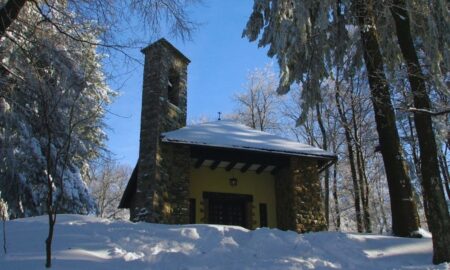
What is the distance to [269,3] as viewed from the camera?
32.4 ft

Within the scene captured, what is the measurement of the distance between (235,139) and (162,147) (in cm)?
216

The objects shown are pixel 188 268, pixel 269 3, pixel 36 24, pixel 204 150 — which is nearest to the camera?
pixel 188 268

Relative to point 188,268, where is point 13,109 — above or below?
above

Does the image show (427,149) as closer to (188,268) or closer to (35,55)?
(188,268)

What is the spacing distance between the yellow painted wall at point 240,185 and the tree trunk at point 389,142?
525cm

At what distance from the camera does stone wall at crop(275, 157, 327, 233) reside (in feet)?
42.1

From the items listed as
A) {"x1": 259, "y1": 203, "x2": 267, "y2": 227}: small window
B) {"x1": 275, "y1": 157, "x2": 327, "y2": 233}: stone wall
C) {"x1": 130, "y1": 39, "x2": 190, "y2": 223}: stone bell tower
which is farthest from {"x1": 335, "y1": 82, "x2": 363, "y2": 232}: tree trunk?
{"x1": 130, "y1": 39, "x2": 190, "y2": 223}: stone bell tower

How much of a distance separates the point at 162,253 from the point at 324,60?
6.12 meters

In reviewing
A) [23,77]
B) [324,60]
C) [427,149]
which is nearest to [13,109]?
[23,77]

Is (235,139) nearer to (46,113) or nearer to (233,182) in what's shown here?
(233,182)

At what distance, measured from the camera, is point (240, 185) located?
14.0 meters

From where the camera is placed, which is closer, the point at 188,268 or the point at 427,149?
the point at 188,268

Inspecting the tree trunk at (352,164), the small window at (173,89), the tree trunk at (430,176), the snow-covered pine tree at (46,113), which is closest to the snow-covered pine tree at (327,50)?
the tree trunk at (430,176)

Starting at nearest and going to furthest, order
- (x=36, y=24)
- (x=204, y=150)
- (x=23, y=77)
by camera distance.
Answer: (x=36, y=24)
(x=23, y=77)
(x=204, y=150)
